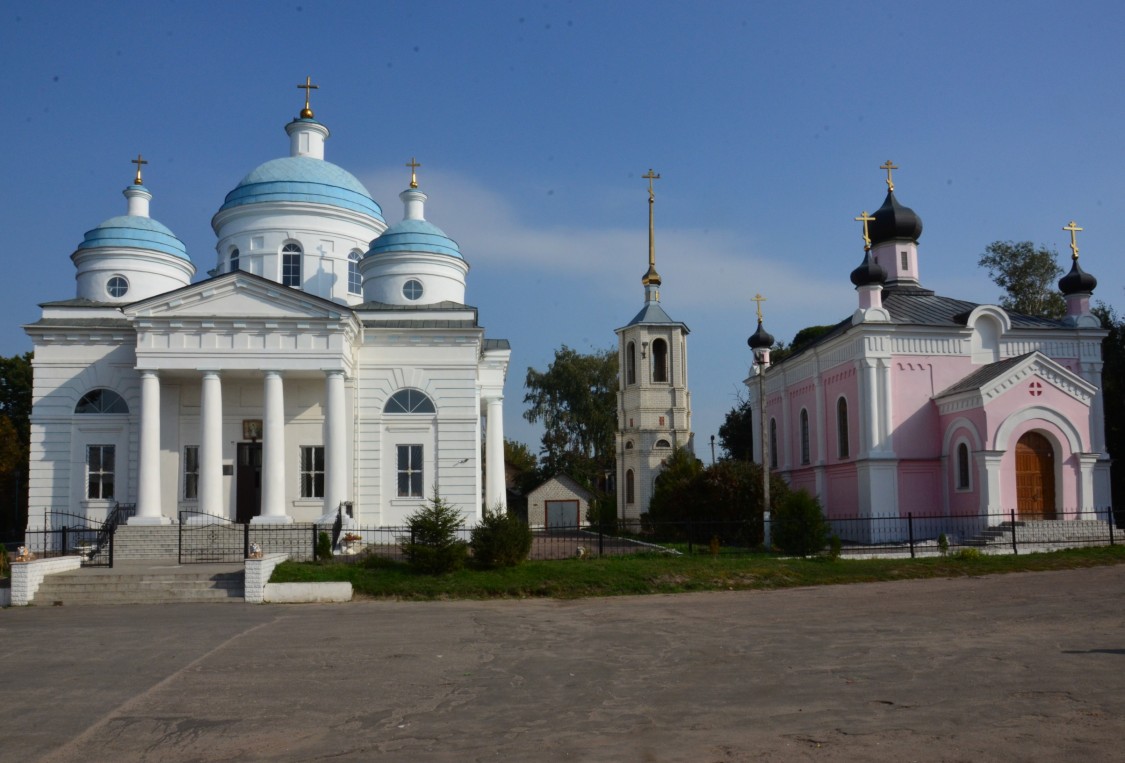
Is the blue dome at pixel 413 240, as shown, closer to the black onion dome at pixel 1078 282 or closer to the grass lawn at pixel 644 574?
the grass lawn at pixel 644 574

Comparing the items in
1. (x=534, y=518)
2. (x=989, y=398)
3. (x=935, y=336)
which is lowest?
(x=534, y=518)

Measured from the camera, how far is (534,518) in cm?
5138

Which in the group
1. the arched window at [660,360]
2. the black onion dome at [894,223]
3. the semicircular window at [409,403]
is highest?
the black onion dome at [894,223]

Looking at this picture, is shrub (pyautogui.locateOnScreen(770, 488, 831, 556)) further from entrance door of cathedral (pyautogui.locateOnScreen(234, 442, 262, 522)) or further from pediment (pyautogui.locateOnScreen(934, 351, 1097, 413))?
entrance door of cathedral (pyautogui.locateOnScreen(234, 442, 262, 522))

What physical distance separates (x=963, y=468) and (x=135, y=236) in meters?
25.4

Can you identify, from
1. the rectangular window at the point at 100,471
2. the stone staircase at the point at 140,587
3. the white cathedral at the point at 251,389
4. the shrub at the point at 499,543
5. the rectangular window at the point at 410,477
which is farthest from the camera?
the rectangular window at the point at 410,477

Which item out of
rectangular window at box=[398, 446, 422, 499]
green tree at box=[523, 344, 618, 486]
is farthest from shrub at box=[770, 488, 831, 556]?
green tree at box=[523, 344, 618, 486]

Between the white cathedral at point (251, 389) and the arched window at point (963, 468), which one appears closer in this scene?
the white cathedral at point (251, 389)

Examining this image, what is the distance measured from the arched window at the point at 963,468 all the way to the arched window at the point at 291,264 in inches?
811

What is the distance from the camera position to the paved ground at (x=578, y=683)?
7.82 metres

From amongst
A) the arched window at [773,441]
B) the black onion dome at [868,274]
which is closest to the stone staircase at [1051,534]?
the black onion dome at [868,274]

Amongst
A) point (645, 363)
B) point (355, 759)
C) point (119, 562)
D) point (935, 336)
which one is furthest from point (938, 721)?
point (645, 363)

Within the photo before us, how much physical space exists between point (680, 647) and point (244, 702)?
5.54m

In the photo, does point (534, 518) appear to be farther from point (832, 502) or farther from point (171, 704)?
point (171, 704)
